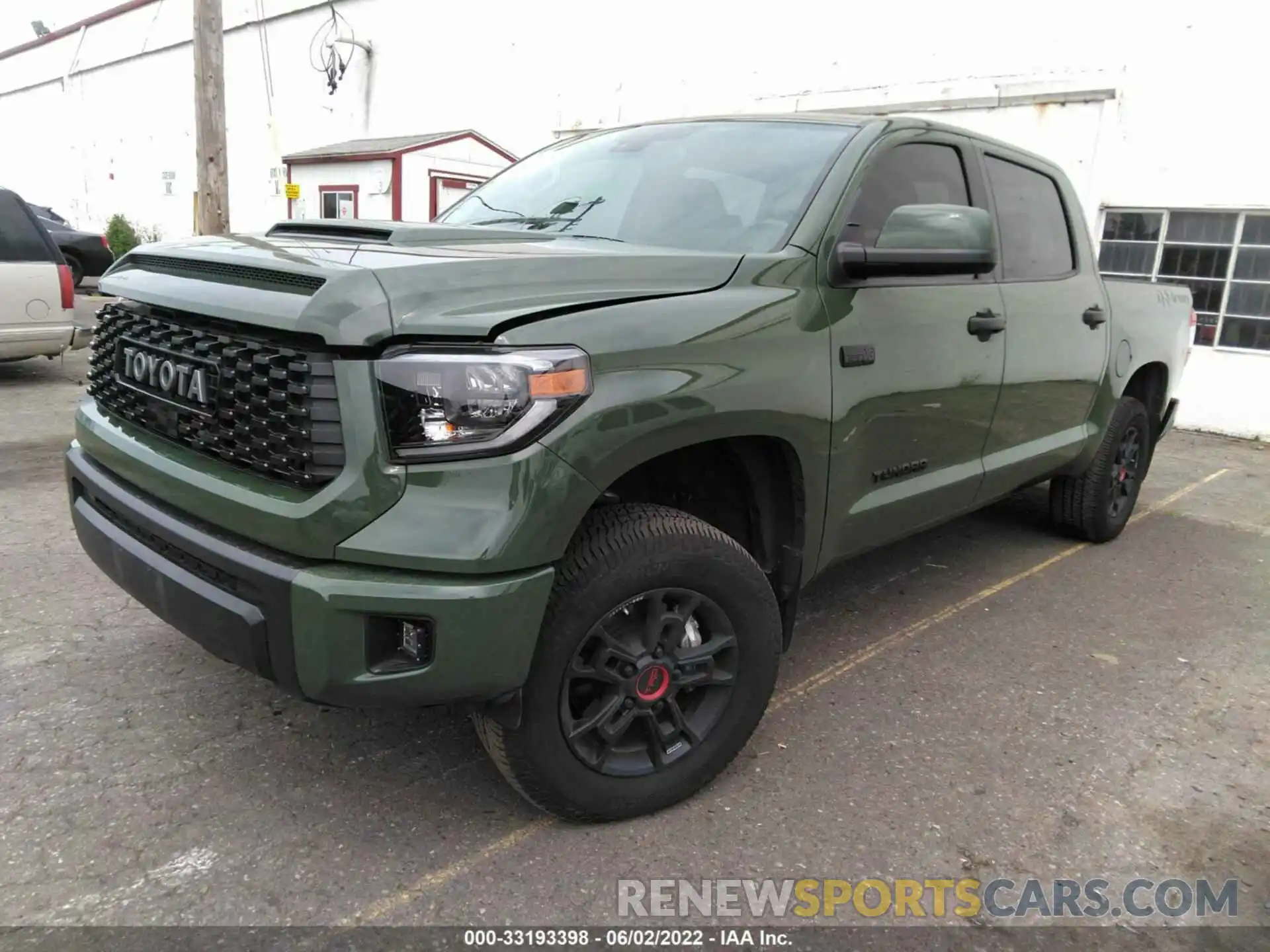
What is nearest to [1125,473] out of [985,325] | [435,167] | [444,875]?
[985,325]

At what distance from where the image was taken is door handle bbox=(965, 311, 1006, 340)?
3.35m

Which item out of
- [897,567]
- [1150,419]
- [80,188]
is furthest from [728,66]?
[80,188]

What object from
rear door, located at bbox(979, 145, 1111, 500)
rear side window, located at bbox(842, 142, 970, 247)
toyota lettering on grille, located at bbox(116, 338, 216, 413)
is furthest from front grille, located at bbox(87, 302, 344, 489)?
rear door, located at bbox(979, 145, 1111, 500)

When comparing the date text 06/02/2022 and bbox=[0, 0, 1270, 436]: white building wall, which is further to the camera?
bbox=[0, 0, 1270, 436]: white building wall

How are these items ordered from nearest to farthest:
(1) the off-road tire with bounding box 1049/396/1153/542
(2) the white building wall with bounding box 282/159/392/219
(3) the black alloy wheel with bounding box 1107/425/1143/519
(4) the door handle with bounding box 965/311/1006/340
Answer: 1. (4) the door handle with bounding box 965/311/1006/340
2. (1) the off-road tire with bounding box 1049/396/1153/542
3. (3) the black alloy wheel with bounding box 1107/425/1143/519
4. (2) the white building wall with bounding box 282/159/392/219

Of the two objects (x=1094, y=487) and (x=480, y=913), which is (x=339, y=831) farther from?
(x=1094, y=487)

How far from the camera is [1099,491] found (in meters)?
4.88

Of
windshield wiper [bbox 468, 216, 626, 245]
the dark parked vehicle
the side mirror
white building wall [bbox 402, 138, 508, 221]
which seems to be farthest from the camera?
the dark parked vehicle

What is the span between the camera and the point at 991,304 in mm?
3504

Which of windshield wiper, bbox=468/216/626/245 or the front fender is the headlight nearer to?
the front fender

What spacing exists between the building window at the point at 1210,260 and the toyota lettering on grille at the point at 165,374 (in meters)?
8.07

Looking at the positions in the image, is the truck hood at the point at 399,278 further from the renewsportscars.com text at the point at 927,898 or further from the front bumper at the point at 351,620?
the renewsportscars.com text at the point at 927,898

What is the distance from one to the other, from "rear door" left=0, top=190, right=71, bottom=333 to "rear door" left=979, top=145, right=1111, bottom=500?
26.1 ft

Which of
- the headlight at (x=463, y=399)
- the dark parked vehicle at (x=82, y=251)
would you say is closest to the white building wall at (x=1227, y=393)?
the headlight at (x=463, y=399)
